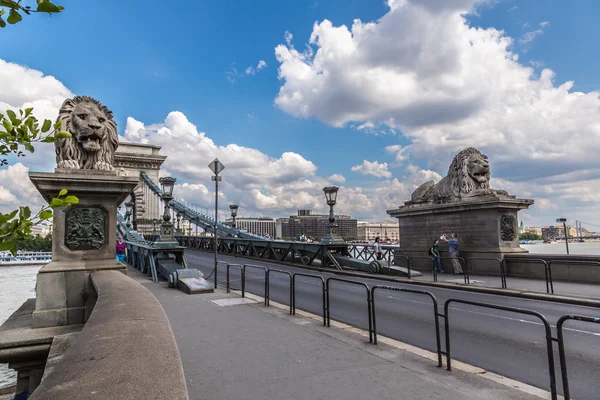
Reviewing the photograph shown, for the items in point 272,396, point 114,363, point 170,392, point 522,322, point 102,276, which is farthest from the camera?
point 522,322

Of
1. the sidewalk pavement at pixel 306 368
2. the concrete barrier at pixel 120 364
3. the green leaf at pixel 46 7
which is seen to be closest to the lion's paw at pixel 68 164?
the sidewalk pavement at pixel 306 368

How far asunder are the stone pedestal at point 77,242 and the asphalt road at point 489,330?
471cm

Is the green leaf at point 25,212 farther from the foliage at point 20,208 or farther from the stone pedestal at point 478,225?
the stone pedestal at point 478,225

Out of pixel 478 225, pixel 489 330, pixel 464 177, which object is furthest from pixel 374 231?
pixel 489 330

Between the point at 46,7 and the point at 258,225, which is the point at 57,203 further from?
A: the point at 258,225

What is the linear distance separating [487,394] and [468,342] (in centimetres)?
247

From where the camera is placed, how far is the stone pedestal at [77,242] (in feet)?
17.3

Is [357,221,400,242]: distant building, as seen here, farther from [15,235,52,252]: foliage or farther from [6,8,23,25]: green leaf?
[6,8,23,25]: green leaf

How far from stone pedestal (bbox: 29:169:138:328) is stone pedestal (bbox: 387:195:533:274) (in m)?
13.7

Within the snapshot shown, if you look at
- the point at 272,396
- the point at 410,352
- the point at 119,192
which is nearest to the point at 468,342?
the point at 410,352

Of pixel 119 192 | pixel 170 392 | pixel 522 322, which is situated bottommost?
pixel 522 322

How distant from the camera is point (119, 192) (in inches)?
232

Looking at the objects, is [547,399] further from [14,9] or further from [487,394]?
[14,9]

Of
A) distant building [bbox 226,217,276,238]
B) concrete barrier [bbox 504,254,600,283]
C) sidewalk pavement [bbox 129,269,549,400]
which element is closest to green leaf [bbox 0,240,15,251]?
sidewalk pavement [bbox 129,269,549,400]
